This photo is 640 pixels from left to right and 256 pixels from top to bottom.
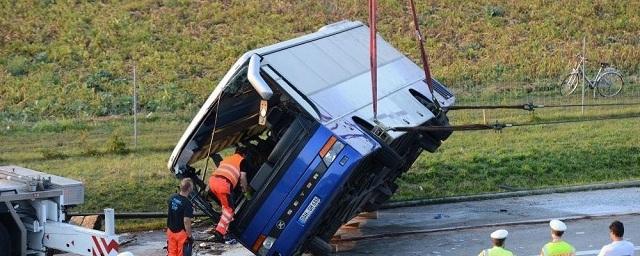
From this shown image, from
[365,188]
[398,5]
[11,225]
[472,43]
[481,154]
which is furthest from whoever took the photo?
[398,5]

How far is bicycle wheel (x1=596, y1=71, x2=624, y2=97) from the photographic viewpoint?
2673 cm

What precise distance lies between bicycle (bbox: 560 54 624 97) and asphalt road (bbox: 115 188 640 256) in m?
8.89

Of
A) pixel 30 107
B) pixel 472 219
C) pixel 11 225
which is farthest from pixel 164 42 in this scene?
pixel 11 225

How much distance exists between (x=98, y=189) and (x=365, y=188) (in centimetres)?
552

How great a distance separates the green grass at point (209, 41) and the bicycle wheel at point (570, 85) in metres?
1.41

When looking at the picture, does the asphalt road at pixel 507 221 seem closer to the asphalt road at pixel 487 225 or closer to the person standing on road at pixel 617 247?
the asphalt road at pixel 487 225

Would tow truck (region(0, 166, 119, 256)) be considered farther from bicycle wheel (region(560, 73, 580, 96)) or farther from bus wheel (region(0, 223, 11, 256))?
bicycle wheel (region(560, 73, 580, 96))

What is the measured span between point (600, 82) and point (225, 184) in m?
15.8

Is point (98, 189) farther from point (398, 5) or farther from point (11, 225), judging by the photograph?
point (398, 5)

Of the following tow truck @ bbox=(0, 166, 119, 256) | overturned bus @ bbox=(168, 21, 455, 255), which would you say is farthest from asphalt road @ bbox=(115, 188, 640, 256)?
tow truck @ bbox=(0, 166, 119, 256)

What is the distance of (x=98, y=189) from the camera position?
17906 millimetres

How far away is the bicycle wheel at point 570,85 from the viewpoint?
88.5 ft

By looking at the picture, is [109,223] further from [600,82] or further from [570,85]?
[600,82]

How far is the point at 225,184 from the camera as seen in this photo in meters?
12.9
